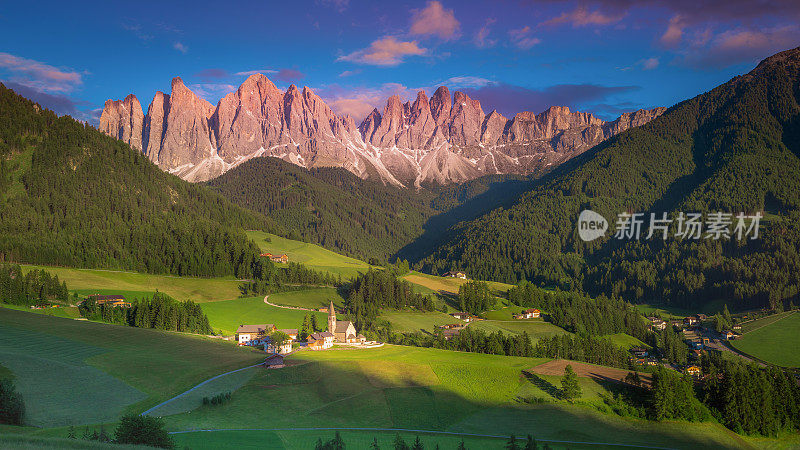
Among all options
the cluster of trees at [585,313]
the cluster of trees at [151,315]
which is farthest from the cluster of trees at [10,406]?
the cluster of trees at [585,313]

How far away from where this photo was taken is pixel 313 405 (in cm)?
4934

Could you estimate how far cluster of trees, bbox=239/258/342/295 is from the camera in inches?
5340

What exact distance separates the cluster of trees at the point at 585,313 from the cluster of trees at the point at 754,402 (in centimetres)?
5989

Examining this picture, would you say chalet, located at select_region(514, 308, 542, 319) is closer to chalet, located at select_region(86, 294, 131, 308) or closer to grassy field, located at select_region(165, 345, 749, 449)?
grassy field, located at select_region(165, 345, 749, 449)

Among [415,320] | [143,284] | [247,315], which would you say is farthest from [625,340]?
[143,284]

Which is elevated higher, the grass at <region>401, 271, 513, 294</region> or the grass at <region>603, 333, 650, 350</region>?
the grass at <region>401, 271, 513, 294</region>

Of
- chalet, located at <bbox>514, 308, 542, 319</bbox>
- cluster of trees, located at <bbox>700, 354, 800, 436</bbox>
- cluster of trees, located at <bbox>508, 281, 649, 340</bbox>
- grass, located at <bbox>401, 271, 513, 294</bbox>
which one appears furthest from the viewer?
grass, located at <bbox>401, 271, 513, 294</bbox>

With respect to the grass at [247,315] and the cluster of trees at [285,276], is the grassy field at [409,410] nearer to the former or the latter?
the grass at [247,315]

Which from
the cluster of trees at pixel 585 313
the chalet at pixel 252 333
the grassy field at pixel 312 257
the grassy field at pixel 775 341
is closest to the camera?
the chalet at pixel 252 333

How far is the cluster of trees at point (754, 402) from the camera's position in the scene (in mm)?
51062

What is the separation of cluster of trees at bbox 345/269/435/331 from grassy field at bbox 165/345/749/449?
2133 inches

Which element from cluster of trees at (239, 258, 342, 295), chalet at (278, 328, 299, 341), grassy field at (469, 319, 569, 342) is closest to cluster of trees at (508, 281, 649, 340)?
grassy field at (469, 319, 569, 342)

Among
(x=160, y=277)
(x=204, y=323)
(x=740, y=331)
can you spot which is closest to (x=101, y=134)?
(x=160, y=277)

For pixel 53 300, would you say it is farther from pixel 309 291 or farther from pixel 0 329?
pixel 309 291
